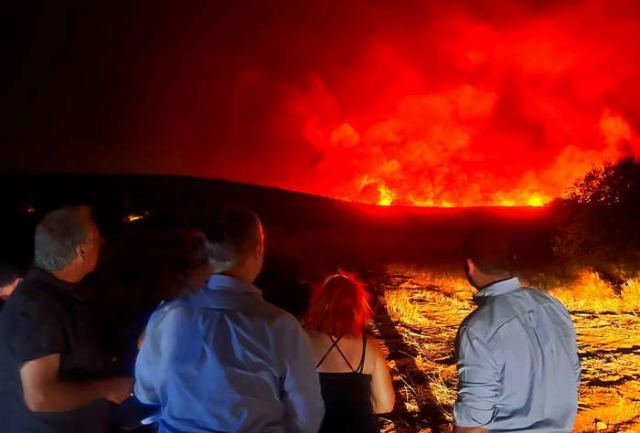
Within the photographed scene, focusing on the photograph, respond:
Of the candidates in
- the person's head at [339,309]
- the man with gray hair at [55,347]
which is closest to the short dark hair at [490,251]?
the person's head at [339,309]

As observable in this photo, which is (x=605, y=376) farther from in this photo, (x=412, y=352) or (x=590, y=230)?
(x=590, y=230)

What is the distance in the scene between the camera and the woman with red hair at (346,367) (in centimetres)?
360

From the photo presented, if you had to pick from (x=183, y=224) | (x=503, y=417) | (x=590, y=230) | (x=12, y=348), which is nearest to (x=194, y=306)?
(x=12, y=348)

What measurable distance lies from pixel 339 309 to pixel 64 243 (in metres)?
1.51

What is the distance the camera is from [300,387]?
265cm

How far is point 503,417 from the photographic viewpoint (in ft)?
9.81

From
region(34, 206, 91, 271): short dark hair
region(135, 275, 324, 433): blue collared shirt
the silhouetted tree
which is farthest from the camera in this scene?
the silhouetted tree

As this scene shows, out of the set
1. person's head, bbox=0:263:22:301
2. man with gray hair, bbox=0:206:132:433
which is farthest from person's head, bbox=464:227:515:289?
person's head, bbox=0:263:22:301

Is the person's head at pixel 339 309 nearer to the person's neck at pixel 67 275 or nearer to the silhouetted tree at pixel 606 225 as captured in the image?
the person's neck at pixel 67 275

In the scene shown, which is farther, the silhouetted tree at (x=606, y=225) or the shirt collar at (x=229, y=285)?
the silhouetted tree at (x=606, y=225)

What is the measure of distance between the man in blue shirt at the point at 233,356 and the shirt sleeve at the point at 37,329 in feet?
1.70

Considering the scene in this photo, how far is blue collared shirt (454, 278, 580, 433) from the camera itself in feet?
9.62

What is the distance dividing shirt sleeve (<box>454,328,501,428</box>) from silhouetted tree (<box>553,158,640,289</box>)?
9712mm

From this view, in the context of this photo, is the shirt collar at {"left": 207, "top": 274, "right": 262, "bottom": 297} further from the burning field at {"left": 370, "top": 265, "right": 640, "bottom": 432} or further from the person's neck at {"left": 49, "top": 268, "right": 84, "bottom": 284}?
the burning field at {"left": 370, "top": 265, "right": 640, "bottom": 432}
